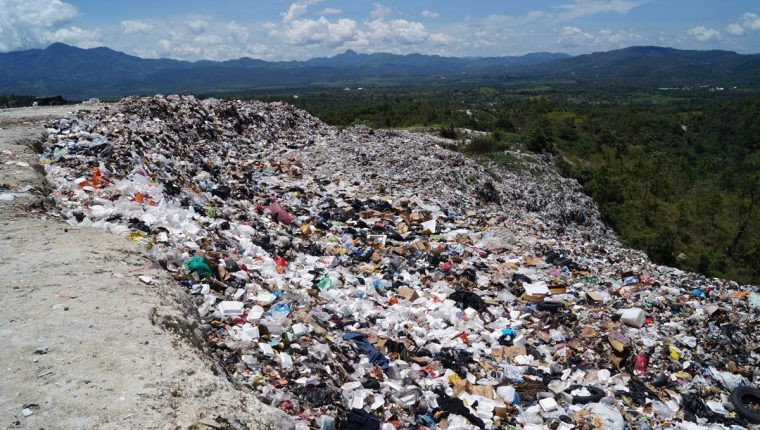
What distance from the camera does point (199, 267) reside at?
516cm

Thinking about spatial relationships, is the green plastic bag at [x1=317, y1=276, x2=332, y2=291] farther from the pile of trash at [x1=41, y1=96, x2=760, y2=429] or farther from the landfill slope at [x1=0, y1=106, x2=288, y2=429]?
the landfill slope at [x1=0, y1=106, x2=288, y2=429]

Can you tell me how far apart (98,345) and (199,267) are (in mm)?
1927

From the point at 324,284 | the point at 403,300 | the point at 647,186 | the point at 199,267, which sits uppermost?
the point at 199,267

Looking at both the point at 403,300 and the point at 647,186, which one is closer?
the point at 403,300

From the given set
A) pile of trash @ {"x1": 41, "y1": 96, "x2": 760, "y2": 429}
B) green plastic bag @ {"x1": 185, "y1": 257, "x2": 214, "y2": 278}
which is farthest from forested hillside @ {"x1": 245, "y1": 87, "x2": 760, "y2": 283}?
green plastic bag @ {"x1": 185, "y1": 257, "x2": 214, "y2": 278}

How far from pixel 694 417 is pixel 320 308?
421cm

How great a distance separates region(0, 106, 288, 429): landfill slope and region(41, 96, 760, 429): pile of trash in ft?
1.54

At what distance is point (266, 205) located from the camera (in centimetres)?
902

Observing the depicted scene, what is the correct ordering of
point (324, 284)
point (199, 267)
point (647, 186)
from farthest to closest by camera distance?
point (647, 186), point (324, 284), point (199, 267)

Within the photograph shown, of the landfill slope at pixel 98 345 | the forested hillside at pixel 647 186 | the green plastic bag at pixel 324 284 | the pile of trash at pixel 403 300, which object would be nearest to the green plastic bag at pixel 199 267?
the pile of trash at pixel 403 300

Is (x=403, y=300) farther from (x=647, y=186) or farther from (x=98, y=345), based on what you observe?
(x=647, y=186)

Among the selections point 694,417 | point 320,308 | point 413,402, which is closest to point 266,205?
point 320,308

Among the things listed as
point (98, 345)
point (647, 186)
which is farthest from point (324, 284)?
point (647, 186)

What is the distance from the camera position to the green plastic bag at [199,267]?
16.8 feet
